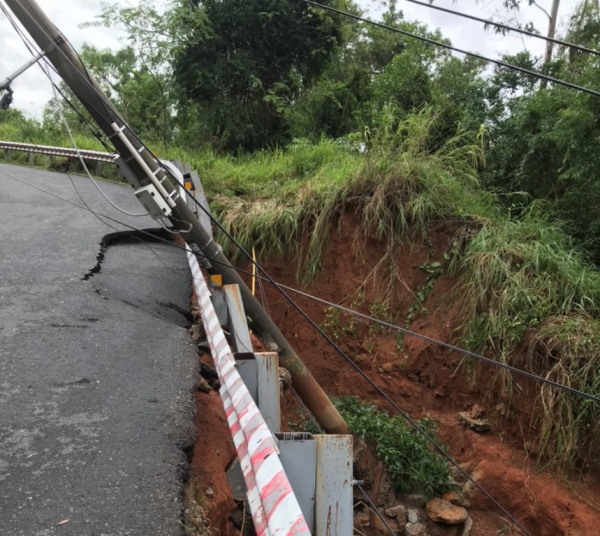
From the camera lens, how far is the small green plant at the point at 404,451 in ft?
20.5

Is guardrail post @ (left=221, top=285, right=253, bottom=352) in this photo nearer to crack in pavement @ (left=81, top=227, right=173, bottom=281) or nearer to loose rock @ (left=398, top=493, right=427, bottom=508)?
crack in pavement @ (left=81, top=227, right=173, bottom=281)

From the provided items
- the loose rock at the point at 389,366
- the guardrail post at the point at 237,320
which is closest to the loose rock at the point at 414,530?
the loose rock at the point at 389,366

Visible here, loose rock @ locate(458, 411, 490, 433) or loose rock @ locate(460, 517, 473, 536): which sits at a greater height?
loose rock @ locate(458, 411, 490, 433)

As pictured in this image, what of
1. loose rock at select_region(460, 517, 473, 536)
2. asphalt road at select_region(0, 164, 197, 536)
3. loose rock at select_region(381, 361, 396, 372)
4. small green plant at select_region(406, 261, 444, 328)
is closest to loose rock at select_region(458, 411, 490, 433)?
loose rock at select_region(460, 517, 473, 536)

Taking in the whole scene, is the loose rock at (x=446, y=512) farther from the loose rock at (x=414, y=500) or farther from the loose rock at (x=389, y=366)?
the loose rock at (x=389, y=366)

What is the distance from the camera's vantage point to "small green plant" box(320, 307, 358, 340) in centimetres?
794

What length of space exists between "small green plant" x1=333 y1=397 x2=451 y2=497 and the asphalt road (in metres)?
2.70

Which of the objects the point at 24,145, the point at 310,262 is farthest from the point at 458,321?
the point at 24,145

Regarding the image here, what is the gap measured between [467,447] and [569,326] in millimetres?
1842

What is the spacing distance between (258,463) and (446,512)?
430 cm

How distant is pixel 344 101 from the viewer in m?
14.7

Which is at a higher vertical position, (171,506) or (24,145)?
(24,145)

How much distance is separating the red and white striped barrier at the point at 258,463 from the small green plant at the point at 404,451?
3376 mm

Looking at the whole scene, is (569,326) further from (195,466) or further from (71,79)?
(71,79)
